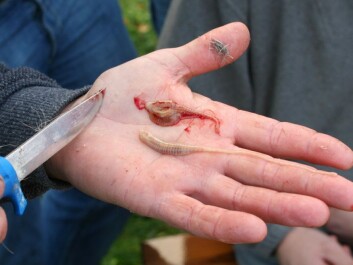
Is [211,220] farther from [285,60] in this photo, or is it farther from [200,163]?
[285,60]

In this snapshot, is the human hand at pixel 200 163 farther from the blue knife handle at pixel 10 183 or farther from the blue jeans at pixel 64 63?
the blue jeans at pixel 64 63

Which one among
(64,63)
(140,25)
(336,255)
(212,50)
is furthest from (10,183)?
(140,25)

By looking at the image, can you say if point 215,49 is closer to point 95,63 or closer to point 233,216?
point 233,216

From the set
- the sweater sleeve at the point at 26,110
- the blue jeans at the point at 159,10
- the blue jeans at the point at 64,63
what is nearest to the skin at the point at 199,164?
the sweater sleeve at the point at 26,110

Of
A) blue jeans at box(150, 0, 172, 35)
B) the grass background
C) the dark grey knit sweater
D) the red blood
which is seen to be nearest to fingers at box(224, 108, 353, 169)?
the red blood

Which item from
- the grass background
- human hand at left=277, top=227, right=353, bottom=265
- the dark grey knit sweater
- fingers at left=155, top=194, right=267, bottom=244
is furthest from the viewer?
the grass background

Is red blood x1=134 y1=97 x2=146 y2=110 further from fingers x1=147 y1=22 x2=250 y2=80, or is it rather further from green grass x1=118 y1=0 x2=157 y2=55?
green grass x1=118 y1=0 x2=157 y2=55
